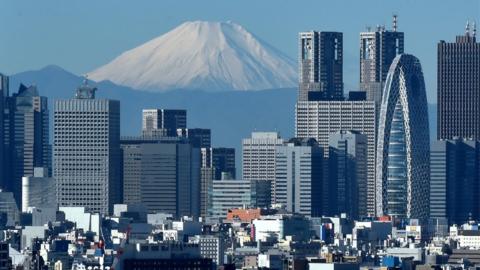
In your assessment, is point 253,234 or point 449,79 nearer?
point 253,234

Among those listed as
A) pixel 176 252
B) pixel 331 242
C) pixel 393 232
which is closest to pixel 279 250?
pixel 331 242

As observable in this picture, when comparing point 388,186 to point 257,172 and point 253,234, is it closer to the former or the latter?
point 257,172

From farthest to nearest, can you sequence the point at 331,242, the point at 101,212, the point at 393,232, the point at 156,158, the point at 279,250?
1. the point at 156,158
2. the point at 101,212
3. the point at 393,232
4. the point at 331,242
5. the point at 279,250

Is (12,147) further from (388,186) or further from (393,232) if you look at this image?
(393,232)

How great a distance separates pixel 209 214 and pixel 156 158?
7.88 meters

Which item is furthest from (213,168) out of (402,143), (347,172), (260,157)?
(402,143)

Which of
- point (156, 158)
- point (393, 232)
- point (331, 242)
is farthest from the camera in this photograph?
point (156, 158)

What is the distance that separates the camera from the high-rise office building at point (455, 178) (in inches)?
7372

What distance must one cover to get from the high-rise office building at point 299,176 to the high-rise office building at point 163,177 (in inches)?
194

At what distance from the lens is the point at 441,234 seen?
15738 cm

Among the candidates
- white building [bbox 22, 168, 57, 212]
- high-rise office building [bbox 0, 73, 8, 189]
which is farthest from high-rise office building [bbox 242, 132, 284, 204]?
white building [bbox 22, 168, 57, 212]

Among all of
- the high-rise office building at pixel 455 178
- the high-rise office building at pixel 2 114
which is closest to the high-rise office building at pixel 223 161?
the high-rise office building at pixel 455 178

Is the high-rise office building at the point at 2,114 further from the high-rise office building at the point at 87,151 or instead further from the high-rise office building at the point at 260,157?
the high-rise office building at the point at 260,157

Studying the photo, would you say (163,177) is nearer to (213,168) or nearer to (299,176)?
(213,168)
